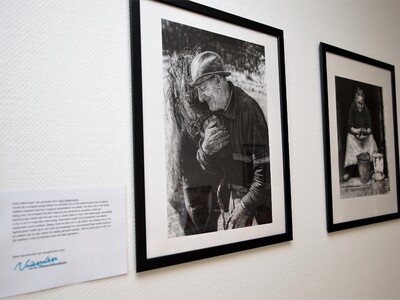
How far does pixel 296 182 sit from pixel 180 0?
70 cm

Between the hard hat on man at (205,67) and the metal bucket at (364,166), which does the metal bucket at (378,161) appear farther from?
the hard hat on man at (205,67)

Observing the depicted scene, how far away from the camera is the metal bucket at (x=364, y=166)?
4.31 ft

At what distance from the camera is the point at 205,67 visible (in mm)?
919

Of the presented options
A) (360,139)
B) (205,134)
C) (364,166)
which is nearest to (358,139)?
(360,139)

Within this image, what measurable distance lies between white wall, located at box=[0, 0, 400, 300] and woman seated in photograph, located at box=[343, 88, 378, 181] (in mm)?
176

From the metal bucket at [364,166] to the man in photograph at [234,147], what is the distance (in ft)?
1.71

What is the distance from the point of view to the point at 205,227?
2.90ft

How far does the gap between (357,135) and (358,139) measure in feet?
0.06

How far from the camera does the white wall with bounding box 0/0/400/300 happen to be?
672 millimetres

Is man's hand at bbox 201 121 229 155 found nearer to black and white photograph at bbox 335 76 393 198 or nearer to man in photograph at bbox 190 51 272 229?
man in photograph at bbox 190 51 272 229

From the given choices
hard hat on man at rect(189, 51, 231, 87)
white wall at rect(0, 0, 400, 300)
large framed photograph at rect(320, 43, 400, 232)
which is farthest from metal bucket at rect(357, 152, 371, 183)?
hard hat on man at rect(189, 51, 231, 87)
